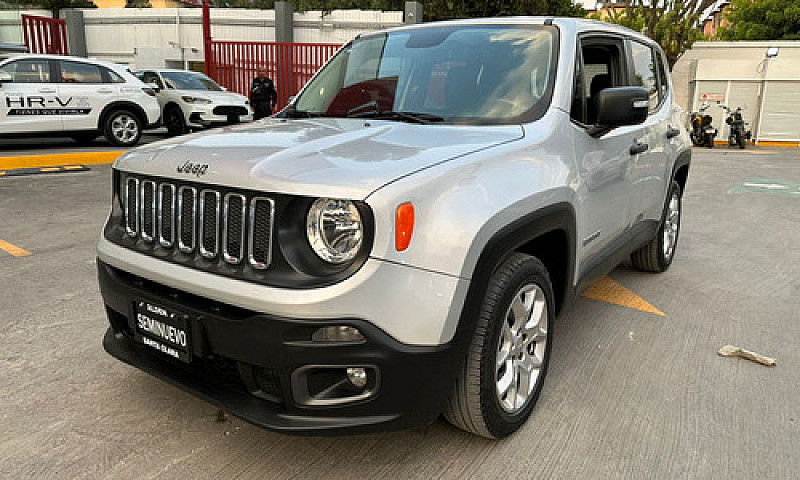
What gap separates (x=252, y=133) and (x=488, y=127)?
1044 mm

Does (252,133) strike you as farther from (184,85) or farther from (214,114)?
(184,85)

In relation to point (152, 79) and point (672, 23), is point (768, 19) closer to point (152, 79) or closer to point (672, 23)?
point (672, 23)

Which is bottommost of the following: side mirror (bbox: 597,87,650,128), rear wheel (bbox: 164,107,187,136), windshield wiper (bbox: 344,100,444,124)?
rear wheel (bbox: 164,107,187,136)

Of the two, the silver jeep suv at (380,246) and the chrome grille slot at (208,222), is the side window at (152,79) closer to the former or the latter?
the silver jeep suv at (380,246)

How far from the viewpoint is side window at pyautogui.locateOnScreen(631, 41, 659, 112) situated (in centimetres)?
406

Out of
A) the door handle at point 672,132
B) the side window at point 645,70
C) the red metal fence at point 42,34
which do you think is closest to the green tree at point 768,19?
the red metal fence at point 42,34

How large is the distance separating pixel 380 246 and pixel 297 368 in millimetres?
484

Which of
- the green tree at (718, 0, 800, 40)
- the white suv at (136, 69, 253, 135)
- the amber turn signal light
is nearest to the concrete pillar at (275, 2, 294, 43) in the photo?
the white suv at (136, 69, 253, 135)

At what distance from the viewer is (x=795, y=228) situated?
7.00 meters

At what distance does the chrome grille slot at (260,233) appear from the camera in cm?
209

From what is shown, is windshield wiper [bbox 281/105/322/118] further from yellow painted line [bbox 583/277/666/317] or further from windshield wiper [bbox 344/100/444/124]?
yellow painted line [bbox 583/277/666/317]

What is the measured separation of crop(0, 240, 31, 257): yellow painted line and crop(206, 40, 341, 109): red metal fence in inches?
487

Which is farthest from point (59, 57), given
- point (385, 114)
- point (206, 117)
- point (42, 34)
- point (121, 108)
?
point (42, 34)

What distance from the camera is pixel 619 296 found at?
4.55 meters
